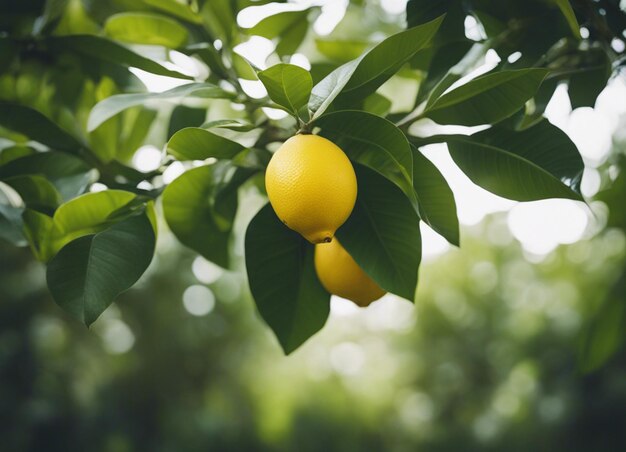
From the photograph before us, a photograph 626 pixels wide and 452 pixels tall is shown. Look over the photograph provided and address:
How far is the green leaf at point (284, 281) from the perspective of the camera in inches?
24.7

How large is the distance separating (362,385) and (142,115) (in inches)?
109

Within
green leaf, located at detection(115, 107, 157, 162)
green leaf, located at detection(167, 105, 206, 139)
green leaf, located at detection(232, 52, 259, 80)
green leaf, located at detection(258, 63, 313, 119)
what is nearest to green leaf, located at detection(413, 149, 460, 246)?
green leaf, located at detection(258, 63, 313, 119)

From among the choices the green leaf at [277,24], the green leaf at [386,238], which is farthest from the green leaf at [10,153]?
the green leaf at [386,238]

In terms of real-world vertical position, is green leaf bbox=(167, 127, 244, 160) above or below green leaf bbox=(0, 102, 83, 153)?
above

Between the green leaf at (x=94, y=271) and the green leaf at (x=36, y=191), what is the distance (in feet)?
0.43

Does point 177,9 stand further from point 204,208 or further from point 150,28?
point 204,208

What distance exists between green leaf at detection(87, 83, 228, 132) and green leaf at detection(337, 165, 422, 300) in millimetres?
177

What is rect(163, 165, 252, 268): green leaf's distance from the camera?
0.64 meters

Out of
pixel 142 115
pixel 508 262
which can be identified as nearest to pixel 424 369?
pixel 508 262

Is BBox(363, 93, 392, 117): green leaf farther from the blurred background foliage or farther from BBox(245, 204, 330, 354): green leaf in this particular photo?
the blurred background foliage

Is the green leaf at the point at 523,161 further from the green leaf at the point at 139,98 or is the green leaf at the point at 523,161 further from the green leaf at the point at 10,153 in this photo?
the green leaf at the point at 10,153

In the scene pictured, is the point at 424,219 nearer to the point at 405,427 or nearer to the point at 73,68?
the point at 73,68

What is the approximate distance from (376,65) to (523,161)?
7.8 inches

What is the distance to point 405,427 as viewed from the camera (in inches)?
122
